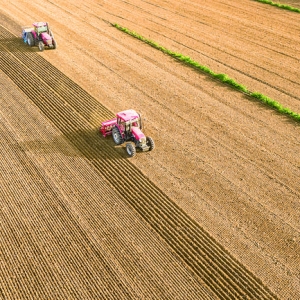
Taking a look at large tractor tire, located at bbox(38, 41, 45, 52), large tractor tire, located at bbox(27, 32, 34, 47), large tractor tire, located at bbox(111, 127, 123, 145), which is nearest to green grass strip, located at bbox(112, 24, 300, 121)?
large tractor tire, located at bbox(38, 41, 45, 52)

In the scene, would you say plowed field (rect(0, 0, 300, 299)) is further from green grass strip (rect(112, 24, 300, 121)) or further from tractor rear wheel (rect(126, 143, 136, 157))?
green grass strip (rect(112, 24, 300, 121))

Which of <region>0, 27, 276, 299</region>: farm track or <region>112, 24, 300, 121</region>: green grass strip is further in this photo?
<region>112, 24, 300, 121</region>: green grass strip

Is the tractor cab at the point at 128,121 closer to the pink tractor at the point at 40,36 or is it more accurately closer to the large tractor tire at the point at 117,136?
the large tractor tire at the point at 117,136

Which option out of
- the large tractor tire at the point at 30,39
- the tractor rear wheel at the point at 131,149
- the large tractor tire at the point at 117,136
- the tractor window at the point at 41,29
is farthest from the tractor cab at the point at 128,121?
the large tractor tire at the point at 30,39

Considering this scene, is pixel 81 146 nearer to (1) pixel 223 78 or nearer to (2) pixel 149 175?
(2) pixel 149 175

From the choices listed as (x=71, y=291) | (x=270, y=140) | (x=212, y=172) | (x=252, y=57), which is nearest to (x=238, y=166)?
(x=212, y=172)

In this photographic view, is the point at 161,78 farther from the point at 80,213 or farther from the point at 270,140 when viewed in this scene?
the point at 80,213
